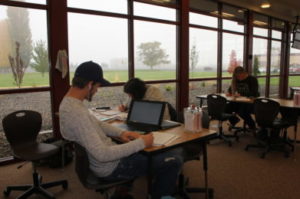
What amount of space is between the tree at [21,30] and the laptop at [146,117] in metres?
2.28

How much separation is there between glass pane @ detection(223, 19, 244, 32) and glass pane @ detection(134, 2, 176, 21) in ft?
6.53

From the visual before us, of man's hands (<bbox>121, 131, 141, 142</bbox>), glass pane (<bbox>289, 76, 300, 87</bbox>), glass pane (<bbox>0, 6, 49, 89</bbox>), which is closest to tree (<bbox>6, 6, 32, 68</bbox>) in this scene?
glass pane (<bbox>0, 6, 49, 89</bbox>)

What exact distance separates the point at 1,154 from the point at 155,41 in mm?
3555

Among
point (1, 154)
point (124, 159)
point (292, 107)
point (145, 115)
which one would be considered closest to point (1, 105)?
point (1, 154)

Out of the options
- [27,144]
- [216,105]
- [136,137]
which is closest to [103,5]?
[216,105]

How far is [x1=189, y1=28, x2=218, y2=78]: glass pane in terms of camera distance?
632 centimetres

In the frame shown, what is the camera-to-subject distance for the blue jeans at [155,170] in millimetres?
1914

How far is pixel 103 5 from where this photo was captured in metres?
4.56

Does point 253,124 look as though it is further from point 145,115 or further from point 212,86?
point 145,115

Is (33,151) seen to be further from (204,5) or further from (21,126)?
(204,5)

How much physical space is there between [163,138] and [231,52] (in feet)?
19.8

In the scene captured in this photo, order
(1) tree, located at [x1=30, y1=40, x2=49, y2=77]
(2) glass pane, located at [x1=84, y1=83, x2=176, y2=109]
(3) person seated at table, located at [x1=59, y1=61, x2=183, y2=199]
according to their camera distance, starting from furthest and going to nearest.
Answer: (2) glass pane, located at [x1=84, y1=83, x2=176, y2=109] → (1) tree, located at [x1=30, y1=40, x2=49, y2=77] → (3) person seated at table, located at [x1=59, y1=61, x2=183, y2=199]

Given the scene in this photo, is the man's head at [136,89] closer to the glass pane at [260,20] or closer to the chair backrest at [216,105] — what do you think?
the chair backrest at [216,105]

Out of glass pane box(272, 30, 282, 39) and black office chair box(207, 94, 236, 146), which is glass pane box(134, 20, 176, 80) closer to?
black office chair box(207, 94, 236, 146)
